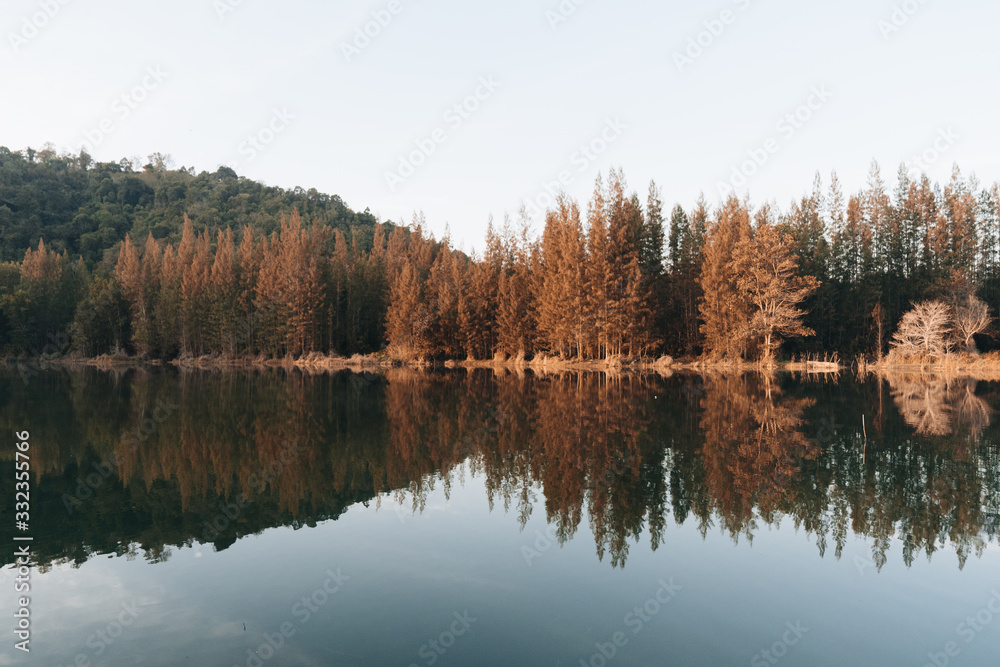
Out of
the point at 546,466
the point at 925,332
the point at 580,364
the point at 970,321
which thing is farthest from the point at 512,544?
the point at 970,321

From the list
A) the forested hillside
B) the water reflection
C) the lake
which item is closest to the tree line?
the forested hillside

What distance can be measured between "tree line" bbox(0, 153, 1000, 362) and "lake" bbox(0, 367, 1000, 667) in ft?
93.2

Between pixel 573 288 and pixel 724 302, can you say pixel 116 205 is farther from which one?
pixel 724 302

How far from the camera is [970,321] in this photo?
3950 cm

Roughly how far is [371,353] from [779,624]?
2299 inches

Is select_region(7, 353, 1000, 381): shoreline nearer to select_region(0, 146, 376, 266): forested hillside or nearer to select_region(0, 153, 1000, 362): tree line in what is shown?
select_region(0, 153, 1000, 362): tree line

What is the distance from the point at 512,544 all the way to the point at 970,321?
4511cm

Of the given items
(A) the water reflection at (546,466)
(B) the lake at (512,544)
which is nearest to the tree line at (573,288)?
(A) the water reflection at (546,466)

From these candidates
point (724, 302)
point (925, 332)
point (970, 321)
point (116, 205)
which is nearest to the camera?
point (925, 332)

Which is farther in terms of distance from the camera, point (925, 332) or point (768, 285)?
point (768, 285)

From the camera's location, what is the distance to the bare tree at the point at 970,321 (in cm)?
3944

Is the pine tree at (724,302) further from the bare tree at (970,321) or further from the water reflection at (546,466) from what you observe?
the water reflection at (546,466)

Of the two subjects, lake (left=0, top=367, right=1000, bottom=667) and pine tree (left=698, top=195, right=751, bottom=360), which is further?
pine tree (left=698, top=195, right=751, bottom=360)

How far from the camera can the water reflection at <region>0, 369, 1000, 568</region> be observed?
8.52m
